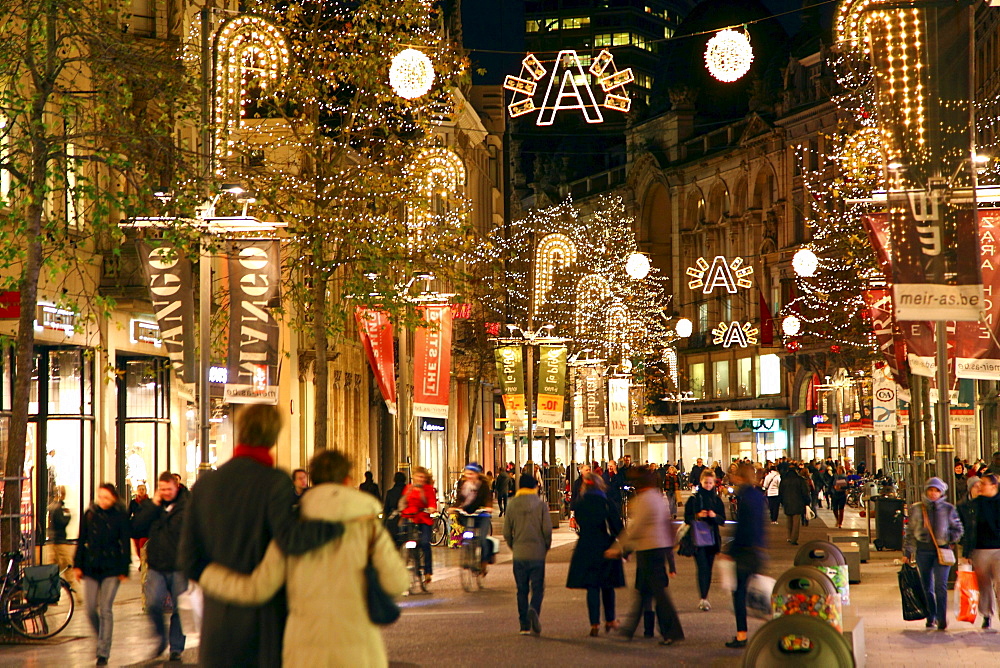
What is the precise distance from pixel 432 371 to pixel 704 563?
14721 millimetres

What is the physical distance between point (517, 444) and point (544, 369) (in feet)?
7.55

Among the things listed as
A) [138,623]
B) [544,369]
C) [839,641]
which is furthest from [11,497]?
[544,369]

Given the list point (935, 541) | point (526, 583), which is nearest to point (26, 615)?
point (526, 583)

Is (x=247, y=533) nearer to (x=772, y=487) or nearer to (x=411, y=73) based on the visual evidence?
(x=411, y=73)

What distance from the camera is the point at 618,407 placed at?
4469 centimetres

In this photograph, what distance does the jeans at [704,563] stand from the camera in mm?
17562

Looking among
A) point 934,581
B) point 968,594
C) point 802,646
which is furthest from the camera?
point 934,581

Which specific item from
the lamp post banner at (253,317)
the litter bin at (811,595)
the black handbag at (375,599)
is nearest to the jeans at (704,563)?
the litter bin at (811,595)

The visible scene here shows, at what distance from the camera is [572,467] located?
153 ft

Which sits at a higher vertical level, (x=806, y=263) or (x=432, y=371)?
(x=806, y=263)

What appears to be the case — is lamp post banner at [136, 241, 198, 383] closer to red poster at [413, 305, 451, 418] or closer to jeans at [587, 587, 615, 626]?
jeans at [587, 587, 615, 626]

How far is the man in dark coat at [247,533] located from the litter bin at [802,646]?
12.8 feet

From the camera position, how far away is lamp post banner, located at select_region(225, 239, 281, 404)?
19656mm

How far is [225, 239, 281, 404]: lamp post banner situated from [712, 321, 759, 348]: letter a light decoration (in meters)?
58.3
